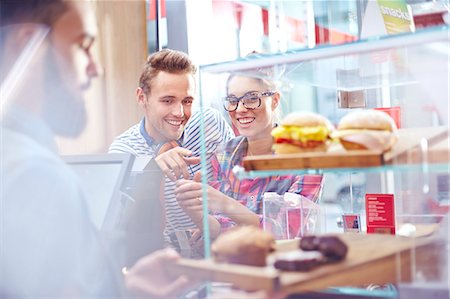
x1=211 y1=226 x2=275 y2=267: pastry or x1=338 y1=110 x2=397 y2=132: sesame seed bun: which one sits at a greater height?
x1=338 y1=110 x2=397 y2=132: sesame seed bun

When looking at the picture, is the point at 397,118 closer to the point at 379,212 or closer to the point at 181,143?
the point at 379,212

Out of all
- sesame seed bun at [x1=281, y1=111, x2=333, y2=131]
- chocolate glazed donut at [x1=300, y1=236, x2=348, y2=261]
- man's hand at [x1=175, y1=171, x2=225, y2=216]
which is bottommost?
chocolate glazed donut at [x1=300, y1=236, x2=348, y2=261]

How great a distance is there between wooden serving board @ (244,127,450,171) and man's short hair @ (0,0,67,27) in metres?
0.55

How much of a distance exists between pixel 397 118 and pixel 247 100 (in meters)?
0.36

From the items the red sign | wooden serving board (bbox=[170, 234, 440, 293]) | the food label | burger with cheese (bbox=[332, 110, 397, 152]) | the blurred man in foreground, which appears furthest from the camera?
the food label

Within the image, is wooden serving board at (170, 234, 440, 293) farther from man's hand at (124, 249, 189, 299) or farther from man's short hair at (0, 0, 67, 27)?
A: man's short hair at (0, 0, 67, 27)

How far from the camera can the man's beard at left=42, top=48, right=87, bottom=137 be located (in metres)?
1.42

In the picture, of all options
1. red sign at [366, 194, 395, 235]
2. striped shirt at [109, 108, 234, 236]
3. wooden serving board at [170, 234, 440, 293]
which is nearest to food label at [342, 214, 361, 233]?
red sign at [366, 194, 395, 235]

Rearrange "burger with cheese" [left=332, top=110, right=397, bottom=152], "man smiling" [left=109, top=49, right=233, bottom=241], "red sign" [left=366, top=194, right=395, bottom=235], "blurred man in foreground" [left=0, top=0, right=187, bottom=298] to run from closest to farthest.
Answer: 1. "burger with cheese" [left=332, top=110, right=397, bottom=152]
2. "blurred man in foreground" [left=0, top=0, right=187, bottom=298]
3. "red sign" [left=366, top=194, right=395, bottom=235]
4. "man smiling" [left=109, top=49, right=233, bottom=241]

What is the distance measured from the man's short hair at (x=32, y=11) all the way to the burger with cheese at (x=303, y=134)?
558 mm

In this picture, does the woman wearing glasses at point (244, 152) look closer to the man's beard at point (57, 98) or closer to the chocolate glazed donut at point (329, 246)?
the chocolate glazed donut at point (329, 246)

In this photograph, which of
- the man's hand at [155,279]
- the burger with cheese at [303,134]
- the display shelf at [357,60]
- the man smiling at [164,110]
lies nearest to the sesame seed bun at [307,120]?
the burger with cheese at [303,134]

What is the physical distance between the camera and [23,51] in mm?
1440

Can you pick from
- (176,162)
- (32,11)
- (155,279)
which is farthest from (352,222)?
(32,11)
